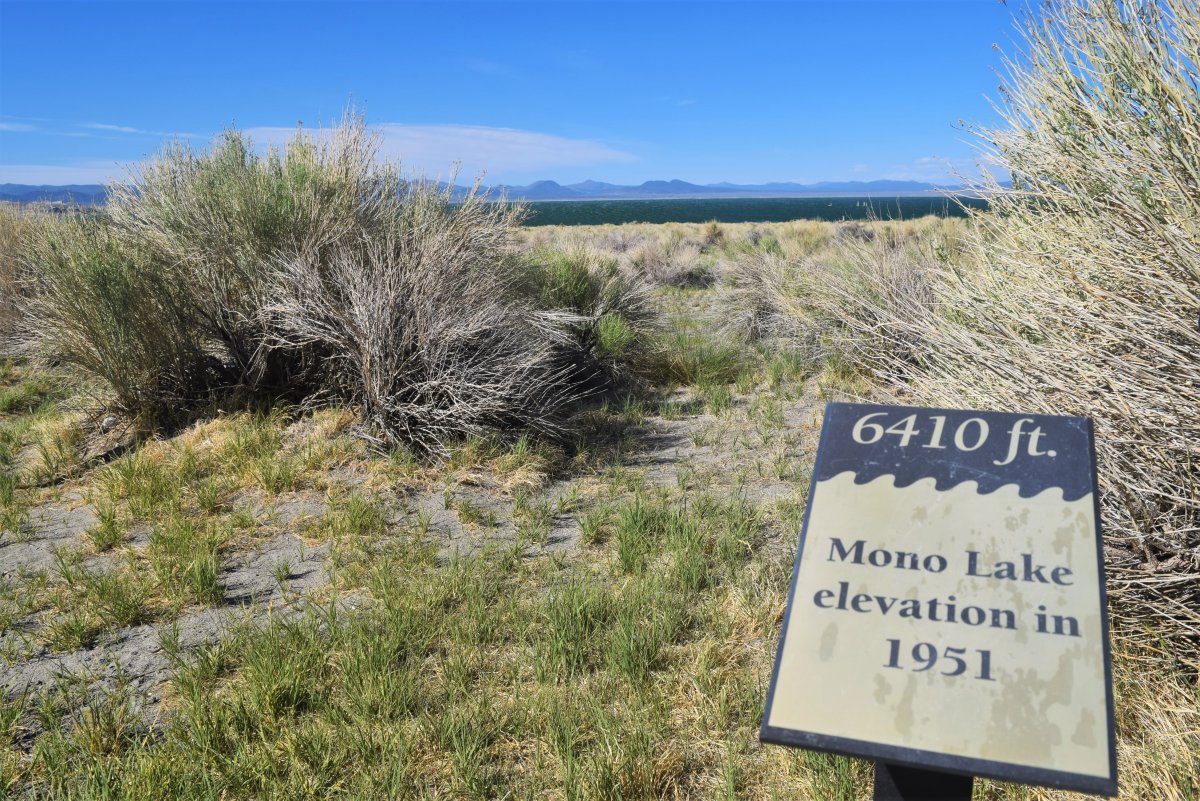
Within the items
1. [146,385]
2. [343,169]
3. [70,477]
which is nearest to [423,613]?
[70,477]

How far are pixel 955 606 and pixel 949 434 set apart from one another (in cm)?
43

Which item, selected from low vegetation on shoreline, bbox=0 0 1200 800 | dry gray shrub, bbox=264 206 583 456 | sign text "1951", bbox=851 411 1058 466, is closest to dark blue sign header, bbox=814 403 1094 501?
sign text "1951", bbox=851 411 1058 466

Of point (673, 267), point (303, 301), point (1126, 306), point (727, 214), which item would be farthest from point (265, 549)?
point (727, 214)

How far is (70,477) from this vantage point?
569 centimetres

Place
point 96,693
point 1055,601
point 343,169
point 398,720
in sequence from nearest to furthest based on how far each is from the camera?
1. point 1055,601
2. point 398,720
3. point 96,693
4. point 343,169

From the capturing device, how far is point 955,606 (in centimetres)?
165

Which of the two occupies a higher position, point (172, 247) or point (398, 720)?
point (172, 247)

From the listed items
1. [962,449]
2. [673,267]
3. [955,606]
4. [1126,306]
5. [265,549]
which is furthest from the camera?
[673,267]

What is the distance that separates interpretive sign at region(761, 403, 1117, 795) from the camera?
1.50m

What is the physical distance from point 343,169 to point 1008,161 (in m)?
5.79

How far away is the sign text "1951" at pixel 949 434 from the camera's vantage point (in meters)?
1.85

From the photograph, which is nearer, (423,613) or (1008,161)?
(423,613)

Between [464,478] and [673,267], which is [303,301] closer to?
[464,478]

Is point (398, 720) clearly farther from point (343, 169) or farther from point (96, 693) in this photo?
point (343, 169)
